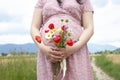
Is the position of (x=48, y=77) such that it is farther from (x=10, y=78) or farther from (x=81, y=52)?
(x=10, y=78)

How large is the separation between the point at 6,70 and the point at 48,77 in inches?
219

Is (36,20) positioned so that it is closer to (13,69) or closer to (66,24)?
(66,24)

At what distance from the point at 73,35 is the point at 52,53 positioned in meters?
0.26

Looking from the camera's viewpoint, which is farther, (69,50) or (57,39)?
(69,50)

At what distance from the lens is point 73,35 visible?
3795 millimetres

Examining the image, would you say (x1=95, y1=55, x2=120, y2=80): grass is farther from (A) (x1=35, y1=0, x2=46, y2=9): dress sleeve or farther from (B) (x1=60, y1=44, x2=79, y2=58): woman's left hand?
(B) (x1=60, y1=44, x2=79, y2=58): woman's left hand

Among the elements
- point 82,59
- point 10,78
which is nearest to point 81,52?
point 82,59

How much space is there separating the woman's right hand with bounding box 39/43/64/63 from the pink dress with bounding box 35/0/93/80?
0.06 metres

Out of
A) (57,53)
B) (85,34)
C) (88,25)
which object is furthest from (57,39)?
(88,25)

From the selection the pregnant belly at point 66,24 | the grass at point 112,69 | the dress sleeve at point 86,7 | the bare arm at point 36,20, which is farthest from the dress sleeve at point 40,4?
the grass at point 112,69

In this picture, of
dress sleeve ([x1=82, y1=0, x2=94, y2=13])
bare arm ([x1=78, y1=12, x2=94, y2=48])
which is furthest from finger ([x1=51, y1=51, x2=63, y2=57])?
dress sleeve ([x1=82, y1=0, x2=94, y2=13])

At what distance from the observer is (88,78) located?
3.85m

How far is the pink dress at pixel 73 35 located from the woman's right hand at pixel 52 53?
0.06 meters

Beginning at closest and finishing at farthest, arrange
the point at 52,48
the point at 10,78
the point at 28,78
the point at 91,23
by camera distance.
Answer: the point at 52,48
the point at 91,23
the point at 10,78
the point at 28,78
